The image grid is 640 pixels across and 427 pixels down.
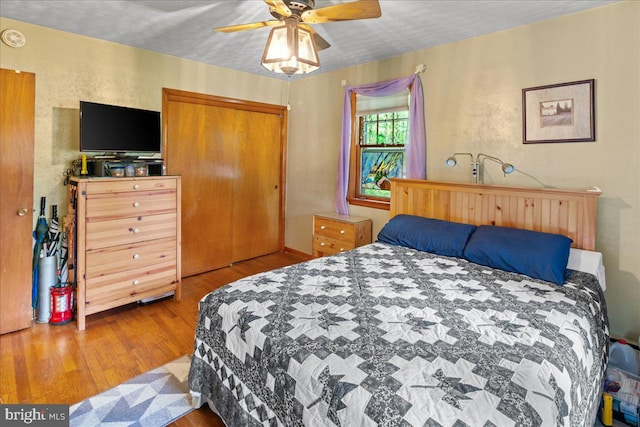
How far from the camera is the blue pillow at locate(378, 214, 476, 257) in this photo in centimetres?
274

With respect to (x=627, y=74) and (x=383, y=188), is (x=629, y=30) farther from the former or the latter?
(x=383, y=188)

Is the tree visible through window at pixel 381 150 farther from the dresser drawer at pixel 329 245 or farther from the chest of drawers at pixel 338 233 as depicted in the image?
the dresser drawer at pixel 329 245

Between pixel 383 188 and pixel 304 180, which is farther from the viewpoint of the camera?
pixel 304 180

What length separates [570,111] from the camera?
2.60 metres

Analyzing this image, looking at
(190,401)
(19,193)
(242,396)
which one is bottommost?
(190,401)

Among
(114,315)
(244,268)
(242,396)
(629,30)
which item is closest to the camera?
(242,396)

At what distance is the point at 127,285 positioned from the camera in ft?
9.91

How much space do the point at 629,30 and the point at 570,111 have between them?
57cm

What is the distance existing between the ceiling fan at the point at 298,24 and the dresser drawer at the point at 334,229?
1.98m

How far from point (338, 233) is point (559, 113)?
7.21 ft

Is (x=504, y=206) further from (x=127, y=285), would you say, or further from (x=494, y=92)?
(x=127, y=285)

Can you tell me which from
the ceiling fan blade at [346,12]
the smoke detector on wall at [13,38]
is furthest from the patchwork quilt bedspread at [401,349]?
the smoke detector on wall at [13,38]

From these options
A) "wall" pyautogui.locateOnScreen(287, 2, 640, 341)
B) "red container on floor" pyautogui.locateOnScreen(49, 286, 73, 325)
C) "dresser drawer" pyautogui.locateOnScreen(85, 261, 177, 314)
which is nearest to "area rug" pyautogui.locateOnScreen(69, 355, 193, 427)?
"dresser drawer" pyautogui.locateOnScreen(85, 261, 177, 314)

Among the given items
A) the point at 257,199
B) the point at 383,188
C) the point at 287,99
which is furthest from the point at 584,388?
the point at 287,99
